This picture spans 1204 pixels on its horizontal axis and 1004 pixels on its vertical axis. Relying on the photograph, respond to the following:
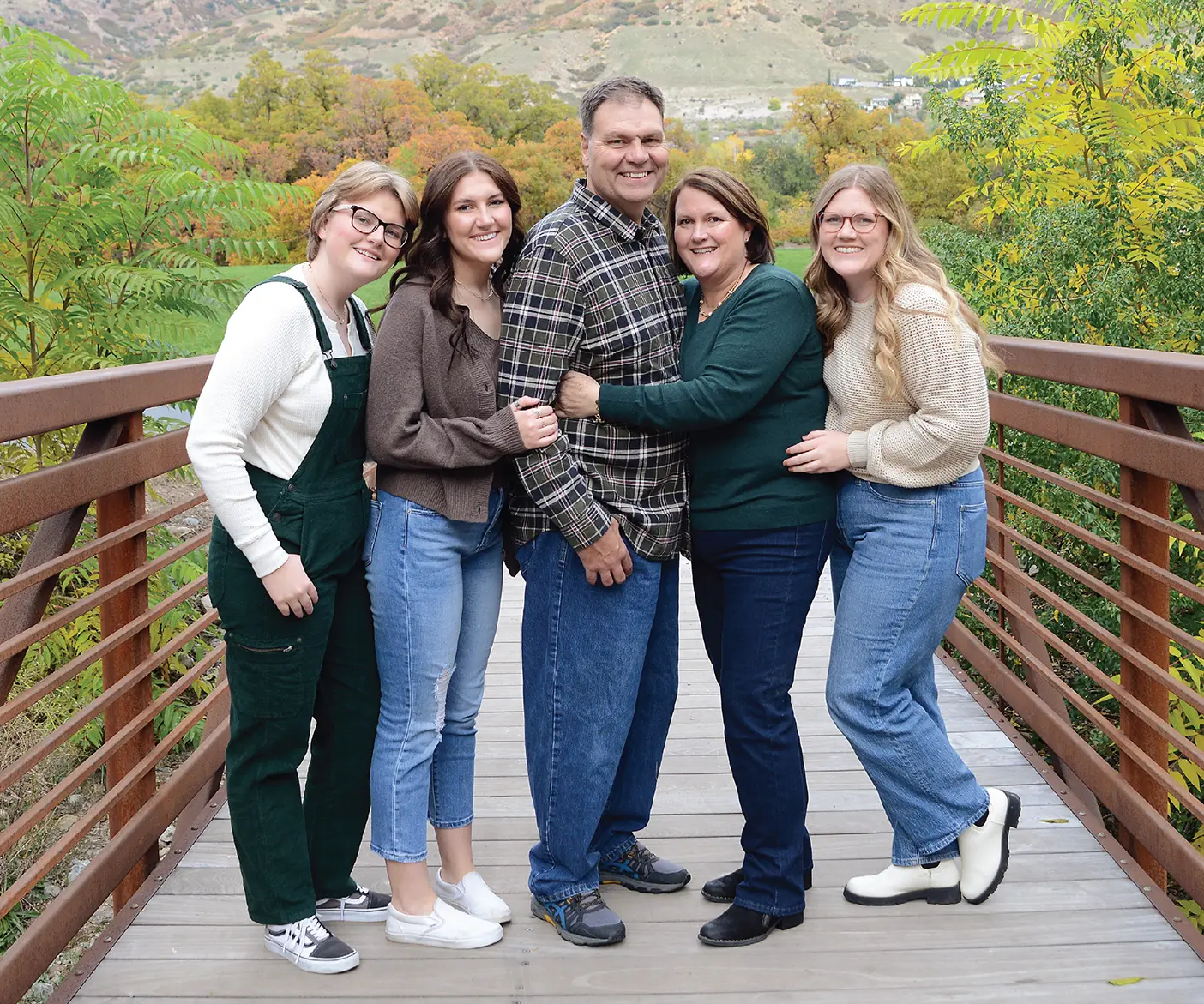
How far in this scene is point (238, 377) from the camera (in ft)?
7.49

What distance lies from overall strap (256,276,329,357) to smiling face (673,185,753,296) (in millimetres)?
789

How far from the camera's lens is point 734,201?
2.57m

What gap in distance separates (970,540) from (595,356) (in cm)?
92

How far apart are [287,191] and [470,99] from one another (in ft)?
145

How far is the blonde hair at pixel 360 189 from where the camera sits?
8.07 ft

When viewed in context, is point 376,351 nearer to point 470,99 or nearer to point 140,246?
point 140,246

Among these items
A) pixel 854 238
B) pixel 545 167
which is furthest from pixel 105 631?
pixel 545 167

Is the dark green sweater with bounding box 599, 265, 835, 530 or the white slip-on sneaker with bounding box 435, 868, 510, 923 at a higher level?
the dark green sweater with bounding box 599, 265, 835, 530

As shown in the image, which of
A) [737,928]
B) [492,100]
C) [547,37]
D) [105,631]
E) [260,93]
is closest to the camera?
[737,928]

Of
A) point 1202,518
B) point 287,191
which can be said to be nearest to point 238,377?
point 1202,518

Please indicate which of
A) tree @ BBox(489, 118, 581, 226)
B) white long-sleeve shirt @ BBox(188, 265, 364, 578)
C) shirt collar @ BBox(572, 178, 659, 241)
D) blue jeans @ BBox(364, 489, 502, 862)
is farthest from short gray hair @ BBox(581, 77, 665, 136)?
tree @ BBox(489, 118, 581, 226)

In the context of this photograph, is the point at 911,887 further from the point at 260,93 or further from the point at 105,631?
the point at 260,93

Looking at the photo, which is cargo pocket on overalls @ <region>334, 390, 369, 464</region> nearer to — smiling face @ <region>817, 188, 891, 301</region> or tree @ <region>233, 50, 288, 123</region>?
smiling face @ <region>817, 188, 891, 301</region>

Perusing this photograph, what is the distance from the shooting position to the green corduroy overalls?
95.4 inches
